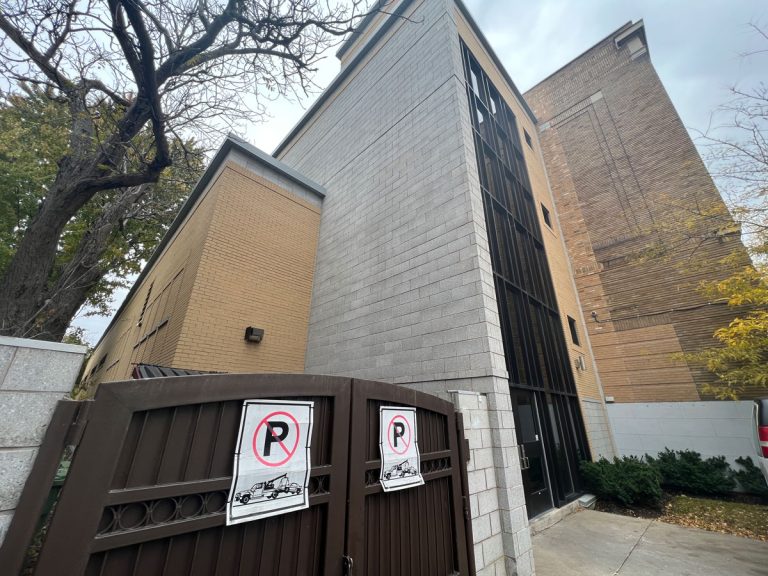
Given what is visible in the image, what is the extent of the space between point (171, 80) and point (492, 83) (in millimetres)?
9001

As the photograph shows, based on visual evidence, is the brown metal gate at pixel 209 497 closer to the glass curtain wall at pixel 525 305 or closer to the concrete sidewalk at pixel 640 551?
the concrete sidewalk at pixel 640 551

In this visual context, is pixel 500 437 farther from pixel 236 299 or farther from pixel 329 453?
pixel 236 299

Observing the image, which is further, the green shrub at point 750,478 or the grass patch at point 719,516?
the green shrub at point 750,478

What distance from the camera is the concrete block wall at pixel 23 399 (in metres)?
1.32

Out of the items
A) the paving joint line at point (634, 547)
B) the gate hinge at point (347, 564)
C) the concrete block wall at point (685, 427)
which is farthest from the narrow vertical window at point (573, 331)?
the gate hinge at point (347, 564)

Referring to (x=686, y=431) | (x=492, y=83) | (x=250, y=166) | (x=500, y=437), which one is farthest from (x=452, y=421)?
(x=492, y=83)

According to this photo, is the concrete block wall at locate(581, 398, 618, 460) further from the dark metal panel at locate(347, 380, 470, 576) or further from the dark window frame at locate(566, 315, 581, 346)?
the dark metal panel at locate(347, 380, 470, 576)

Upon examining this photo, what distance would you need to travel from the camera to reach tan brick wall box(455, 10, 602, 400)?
8.88 meters

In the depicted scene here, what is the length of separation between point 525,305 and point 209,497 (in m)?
6.58

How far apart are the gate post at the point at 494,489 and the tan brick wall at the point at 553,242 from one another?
5.38 metres

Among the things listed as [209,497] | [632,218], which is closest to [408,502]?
[209,497]

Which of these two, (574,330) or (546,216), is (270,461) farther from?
(546,216)

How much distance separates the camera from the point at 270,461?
6.57 ft

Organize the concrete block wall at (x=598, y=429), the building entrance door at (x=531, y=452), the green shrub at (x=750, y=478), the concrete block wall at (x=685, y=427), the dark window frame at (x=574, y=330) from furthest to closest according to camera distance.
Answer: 1. the dark window frame at (x=574, y=330)
2. the concrete block wall at (x=598, y=429)
3. the concrete block wall at (x=685, y=427)
4. the green shrub at (x=750, y=478)
5. the building entrance door at (x=531, y=452)
